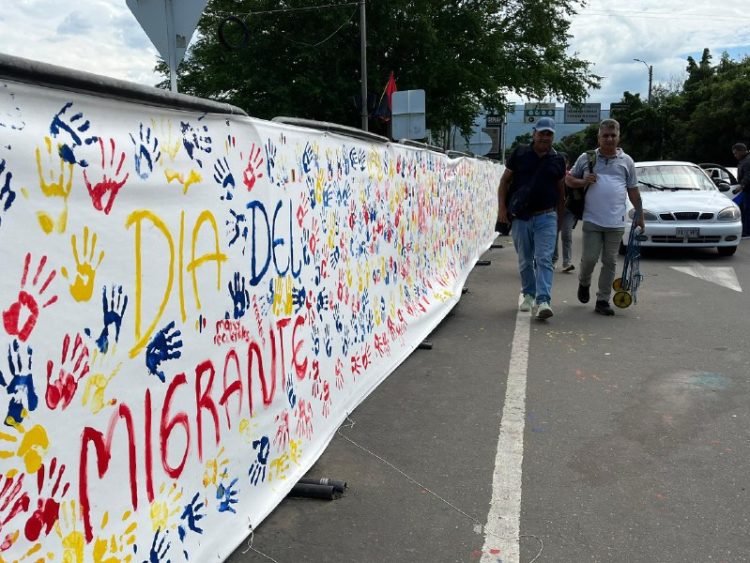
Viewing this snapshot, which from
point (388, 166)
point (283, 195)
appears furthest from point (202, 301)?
point (388, 166)

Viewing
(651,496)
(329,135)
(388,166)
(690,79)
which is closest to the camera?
(651,496)

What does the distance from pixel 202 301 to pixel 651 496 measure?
2.24 meters

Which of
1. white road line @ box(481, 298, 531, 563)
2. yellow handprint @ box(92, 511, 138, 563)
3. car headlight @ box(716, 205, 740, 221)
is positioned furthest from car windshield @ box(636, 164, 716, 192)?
yellow handprint @ box(92, 511, 138, 563)

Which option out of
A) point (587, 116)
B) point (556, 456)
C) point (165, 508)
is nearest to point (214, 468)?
point (165, 508)

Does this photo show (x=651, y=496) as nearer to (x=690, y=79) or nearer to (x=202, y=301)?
(x=202, y=301)

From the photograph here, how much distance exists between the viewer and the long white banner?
196 centimetres

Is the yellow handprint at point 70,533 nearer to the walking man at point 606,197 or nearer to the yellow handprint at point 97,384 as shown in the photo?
the yellow handprint at point 97,384

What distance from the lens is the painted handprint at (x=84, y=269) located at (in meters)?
2.10

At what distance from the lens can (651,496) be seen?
3480 millimetres

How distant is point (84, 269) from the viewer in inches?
84.4

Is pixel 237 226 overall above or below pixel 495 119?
below

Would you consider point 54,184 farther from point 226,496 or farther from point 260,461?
point 260,461

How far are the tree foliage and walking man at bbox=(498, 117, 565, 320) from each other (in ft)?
63.7

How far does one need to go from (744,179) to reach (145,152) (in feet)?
49.0
